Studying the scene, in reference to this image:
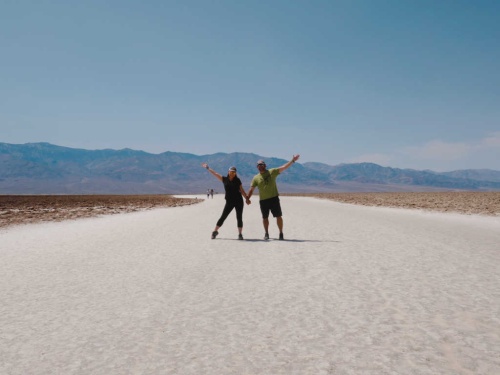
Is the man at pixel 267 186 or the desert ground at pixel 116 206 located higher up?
the man at pixel 267 186

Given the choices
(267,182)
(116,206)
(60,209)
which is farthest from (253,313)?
(116,206)

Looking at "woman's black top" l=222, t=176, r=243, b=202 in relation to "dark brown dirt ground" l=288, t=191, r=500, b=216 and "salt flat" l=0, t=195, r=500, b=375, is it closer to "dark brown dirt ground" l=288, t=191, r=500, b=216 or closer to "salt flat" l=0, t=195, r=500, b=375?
"salt flat" l=0, t=195, r=500, b=375

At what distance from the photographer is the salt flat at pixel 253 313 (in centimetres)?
343

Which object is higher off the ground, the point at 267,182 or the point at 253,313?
the point at 267,182

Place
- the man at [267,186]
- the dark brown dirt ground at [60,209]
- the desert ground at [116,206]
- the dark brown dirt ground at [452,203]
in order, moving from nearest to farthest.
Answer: the man at [267,186]
the dark brown dirt ground at [60,209]
the desert ground at [116,206]
the dark brown dirt ground at [452,203]

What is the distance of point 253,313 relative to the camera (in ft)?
15.4

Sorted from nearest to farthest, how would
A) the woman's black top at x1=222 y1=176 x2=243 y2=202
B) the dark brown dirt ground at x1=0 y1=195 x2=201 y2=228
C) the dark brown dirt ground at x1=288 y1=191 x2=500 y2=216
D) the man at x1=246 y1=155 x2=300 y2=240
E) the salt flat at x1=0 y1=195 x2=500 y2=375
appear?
1. the salt flat at x1=0 y1=195 x2=500 y2=375
2. the man at x1=246 y1=155 x2=300 y2=240
3. the woman's black top at x1=222 y1=176 x2=243 y2=202
4. the dark brown dirt ground at x1=0 y1=195 x2=201 y2=228
5. the dark brown dirt ground at x1=288 y1=191 x2=500 y2=216

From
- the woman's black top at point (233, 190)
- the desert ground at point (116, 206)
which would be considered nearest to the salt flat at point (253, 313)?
the woman's black top at point (233, 190)

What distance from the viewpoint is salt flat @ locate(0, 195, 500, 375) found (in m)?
3.43

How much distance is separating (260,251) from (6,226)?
45.1 feet

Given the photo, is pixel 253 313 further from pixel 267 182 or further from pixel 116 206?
pixel 116 206

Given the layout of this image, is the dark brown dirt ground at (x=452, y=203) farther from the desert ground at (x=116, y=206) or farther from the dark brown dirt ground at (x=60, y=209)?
the dark brown dirt ground at (x=60, y=209)

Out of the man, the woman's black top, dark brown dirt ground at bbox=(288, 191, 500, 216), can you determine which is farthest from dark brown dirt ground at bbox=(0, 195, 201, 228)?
dark brown dirt ground at bbox=(288, 191, 500, 216)

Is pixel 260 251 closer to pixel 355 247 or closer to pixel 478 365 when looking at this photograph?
pixel 355 247
